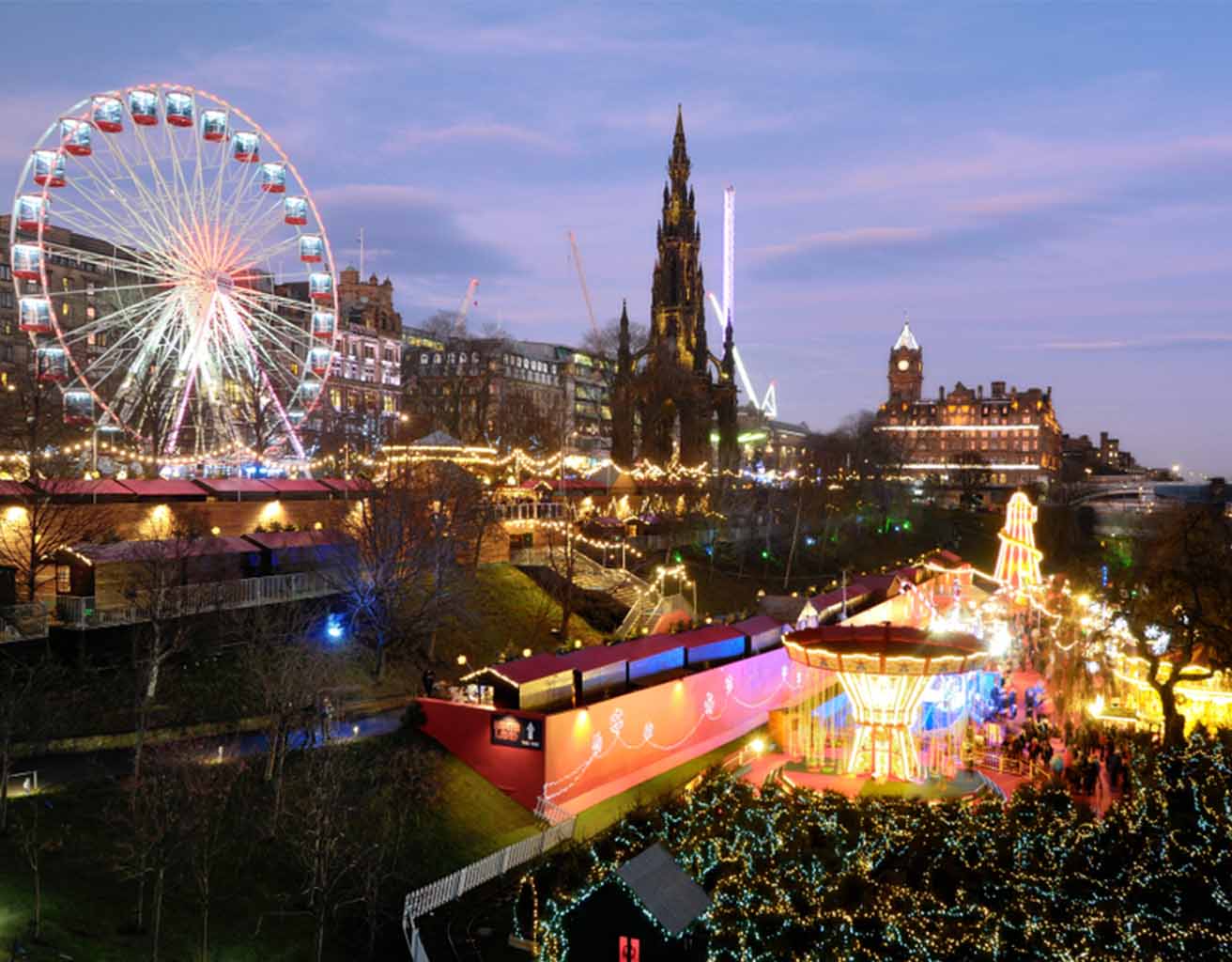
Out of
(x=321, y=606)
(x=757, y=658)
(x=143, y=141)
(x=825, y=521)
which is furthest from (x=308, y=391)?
(x=825, y=521)

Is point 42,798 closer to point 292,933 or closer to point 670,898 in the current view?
point 292,933

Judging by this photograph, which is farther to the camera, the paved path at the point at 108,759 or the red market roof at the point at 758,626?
the red market roof at the point at 758,626

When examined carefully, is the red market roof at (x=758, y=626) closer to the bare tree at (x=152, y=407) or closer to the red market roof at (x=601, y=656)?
the red market roof at (x=601, y=656)

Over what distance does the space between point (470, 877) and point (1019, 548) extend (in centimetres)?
4287

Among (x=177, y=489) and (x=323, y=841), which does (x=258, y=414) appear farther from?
(x=323, y=841)

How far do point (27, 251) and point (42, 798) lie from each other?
25.0 metres

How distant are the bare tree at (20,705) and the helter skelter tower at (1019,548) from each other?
44267 millimetres

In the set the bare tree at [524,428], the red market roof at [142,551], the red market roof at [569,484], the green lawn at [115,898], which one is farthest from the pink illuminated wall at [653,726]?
the bare tree at [524,428]

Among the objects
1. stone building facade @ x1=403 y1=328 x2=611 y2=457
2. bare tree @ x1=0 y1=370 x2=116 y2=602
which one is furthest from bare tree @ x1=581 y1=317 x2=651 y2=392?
bare tree @ x1=0 y1=370 x2=116 y2=602

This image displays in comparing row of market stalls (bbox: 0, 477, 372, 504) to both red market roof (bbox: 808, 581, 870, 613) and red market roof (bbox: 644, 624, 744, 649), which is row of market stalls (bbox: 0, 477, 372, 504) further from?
red market roof (bbox: 808, 581, 870, 613)

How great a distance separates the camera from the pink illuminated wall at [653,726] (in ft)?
83.7

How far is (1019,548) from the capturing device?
55.8 m

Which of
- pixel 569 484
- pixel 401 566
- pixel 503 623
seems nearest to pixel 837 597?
pixel 503 623

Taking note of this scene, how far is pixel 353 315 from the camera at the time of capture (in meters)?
115
